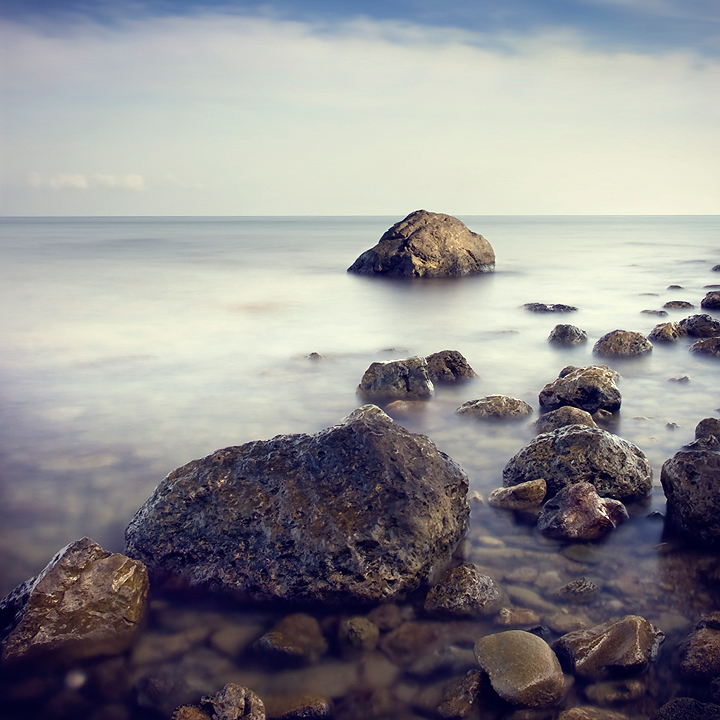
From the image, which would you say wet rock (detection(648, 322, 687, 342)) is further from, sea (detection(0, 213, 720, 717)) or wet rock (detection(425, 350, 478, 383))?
wet rock (detection(425, 350, 478, 383))

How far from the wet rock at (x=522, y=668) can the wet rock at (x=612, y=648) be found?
156mm

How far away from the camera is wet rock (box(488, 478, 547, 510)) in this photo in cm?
566

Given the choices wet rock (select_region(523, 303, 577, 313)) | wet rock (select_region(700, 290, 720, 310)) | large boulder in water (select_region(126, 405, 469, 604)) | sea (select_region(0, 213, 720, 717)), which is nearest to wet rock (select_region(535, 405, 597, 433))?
sea (select_region(0, 213, 720, 717))

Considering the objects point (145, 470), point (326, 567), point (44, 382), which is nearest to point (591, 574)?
point (326, 567)

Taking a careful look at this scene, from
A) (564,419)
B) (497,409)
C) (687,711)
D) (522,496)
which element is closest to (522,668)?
(687,711)

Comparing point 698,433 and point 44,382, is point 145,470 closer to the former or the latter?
point 44,382

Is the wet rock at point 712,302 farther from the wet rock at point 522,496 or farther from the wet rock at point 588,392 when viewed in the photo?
the wet rock at point 522,496

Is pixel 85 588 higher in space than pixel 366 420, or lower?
lower

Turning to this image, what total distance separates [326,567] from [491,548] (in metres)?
1.46

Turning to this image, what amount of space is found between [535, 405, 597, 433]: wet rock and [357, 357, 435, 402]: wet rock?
6.31ft

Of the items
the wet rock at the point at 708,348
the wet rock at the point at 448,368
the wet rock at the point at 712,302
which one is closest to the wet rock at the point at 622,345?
the wet rock at the point at 708,348

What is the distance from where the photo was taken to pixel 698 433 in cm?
709

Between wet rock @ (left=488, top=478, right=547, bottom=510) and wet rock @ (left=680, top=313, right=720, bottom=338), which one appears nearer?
wet rock @ (left=488, top=478, right=547, bottom=510)

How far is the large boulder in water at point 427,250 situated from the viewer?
23.7 metres
